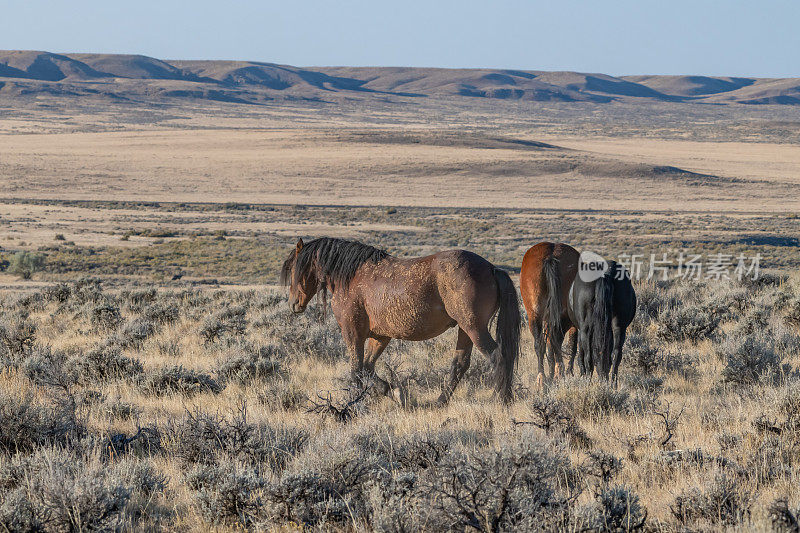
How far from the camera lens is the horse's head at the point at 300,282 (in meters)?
7.11

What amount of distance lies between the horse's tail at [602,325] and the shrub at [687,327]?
2.91 metres

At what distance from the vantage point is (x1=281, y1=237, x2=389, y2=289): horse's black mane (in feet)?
22.6

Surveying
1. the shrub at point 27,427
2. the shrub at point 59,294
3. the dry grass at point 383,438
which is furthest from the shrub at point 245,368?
the shrub at point 59,294

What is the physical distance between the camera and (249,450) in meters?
4.65

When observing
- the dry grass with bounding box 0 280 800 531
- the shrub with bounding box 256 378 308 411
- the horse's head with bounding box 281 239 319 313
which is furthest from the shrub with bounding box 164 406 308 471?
the horse's head with bounding box 281 239 319 313

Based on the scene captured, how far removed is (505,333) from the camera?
20.9 ft

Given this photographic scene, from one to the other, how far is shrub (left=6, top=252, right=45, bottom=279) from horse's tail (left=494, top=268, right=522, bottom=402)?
2033 cm

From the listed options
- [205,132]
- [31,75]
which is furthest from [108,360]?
[31,75]

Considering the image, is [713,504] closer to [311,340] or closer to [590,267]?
[590,267]

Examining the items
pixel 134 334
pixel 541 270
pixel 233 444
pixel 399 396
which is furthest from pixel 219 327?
pixel 233 444

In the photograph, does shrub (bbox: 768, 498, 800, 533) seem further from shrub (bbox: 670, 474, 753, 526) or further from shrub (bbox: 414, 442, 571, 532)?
shrub (bbox: 414, 442, 571, 532)

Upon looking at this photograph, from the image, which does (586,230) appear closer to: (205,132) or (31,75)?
(205,132)

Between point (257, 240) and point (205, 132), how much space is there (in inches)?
2631

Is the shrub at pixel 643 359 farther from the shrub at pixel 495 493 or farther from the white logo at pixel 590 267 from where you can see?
the shrub at pixel 495 493
